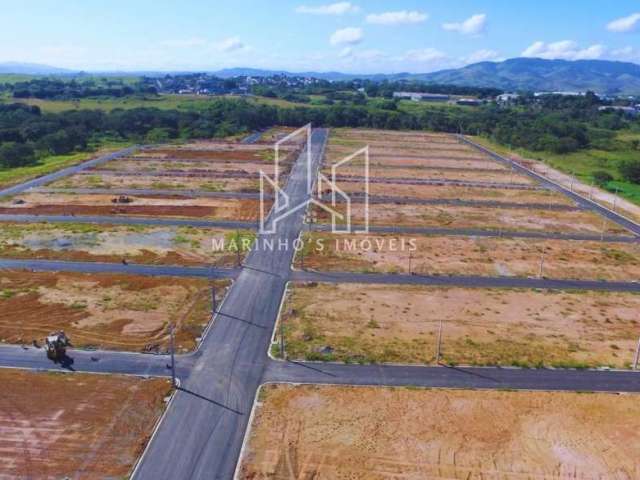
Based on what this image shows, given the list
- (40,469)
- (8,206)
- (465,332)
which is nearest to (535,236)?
(465,332)

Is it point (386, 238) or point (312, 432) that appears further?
point (386, 238)

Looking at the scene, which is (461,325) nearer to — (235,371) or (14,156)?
(235,371)

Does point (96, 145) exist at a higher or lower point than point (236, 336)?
higher

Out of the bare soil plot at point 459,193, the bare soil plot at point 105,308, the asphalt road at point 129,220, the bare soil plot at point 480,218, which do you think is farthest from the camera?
the bare soil plot at point 459,193

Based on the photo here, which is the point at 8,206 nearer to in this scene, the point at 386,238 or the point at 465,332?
the point at 386,238

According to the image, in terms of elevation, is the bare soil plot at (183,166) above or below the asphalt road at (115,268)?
above
